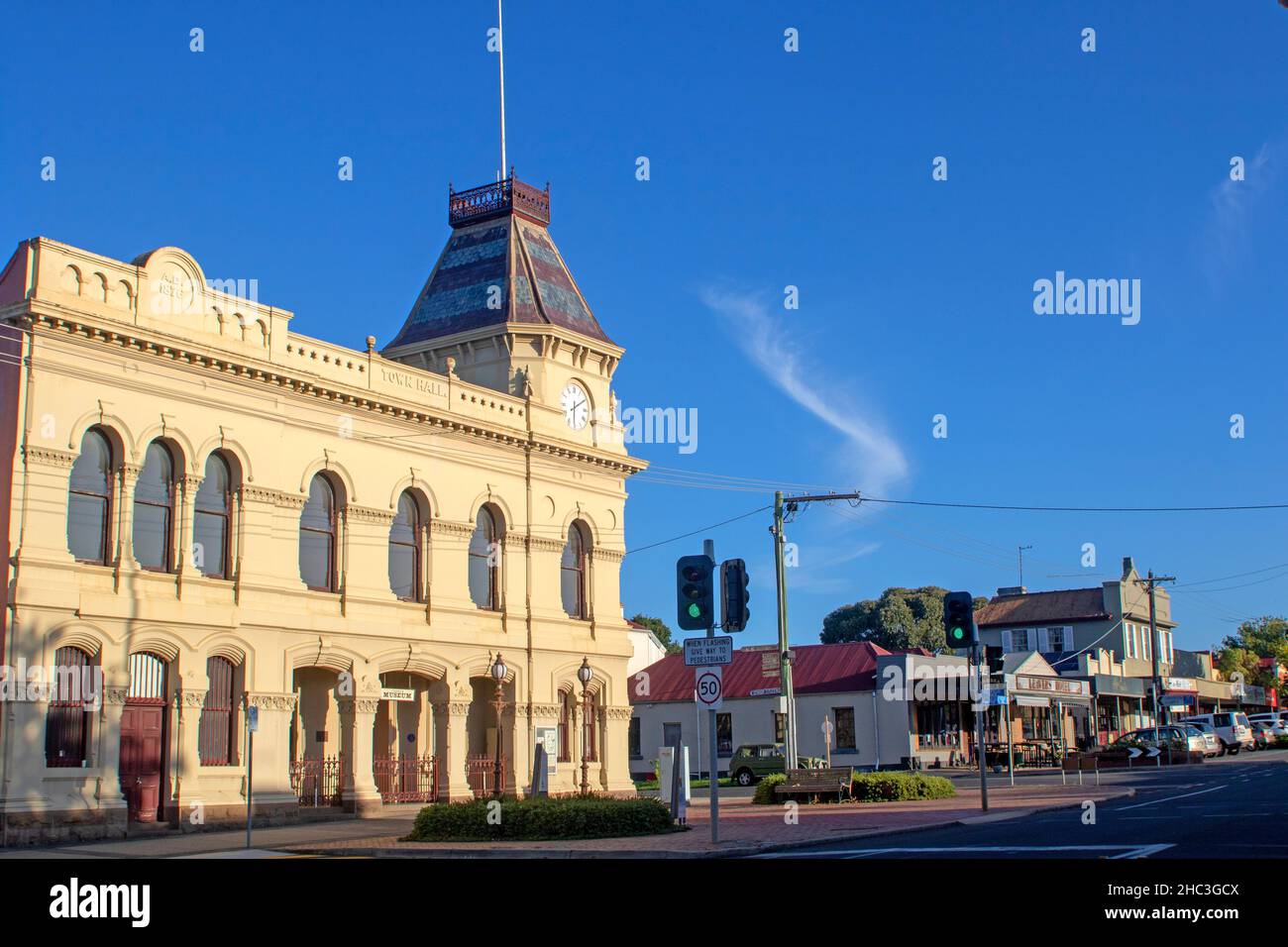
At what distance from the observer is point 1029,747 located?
Result: 193 feet

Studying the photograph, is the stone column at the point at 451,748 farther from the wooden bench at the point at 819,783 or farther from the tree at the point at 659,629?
the tree at the point at 659,629

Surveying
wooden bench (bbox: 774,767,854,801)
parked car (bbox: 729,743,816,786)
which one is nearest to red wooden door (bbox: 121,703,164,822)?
wooden bench (bbox: 774,767,854,801)

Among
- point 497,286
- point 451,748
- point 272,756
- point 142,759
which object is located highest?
point 497,286

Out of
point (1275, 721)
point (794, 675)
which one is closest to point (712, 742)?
point (794, 675)

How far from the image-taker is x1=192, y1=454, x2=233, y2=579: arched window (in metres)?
28.7

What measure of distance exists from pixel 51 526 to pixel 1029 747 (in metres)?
44.9

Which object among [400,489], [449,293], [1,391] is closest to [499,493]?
[400,489]

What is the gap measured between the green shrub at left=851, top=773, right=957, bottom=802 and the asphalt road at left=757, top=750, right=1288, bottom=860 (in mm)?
4068

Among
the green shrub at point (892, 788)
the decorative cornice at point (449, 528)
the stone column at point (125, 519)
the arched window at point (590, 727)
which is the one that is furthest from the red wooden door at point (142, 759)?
the green shrub at point (892, 788)

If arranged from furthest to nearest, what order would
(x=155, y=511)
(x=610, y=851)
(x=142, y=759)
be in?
1. (x=155, y=511)
2. (x=142, y=759)
3. (x=610, y=851)

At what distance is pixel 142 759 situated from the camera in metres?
26.9

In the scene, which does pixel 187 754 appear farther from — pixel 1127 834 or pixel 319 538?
pixel 1127 834

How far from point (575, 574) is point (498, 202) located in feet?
38.5
